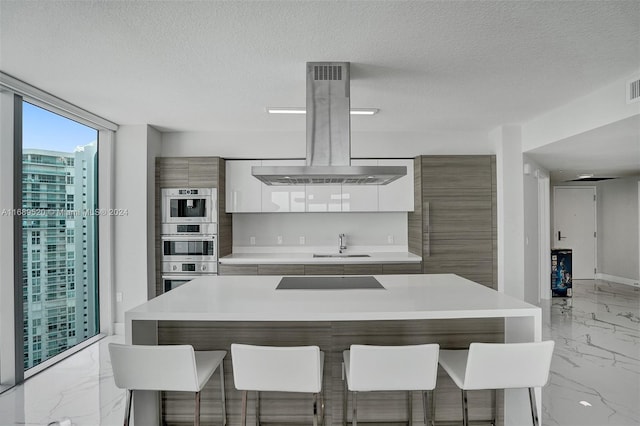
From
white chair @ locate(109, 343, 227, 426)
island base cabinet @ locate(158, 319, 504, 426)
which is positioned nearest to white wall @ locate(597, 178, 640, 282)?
island base cabinet @ locate(158, 319, 504, 426)

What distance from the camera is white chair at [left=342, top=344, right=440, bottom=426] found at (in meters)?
1.77

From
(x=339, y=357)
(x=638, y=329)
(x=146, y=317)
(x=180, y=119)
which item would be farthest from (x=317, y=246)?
(x=638, y=329)

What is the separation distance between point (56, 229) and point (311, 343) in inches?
116

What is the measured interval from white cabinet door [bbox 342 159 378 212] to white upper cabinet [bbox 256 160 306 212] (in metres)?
0.56

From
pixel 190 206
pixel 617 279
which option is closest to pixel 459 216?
pixel 190 206

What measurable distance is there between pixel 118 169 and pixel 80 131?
57cm

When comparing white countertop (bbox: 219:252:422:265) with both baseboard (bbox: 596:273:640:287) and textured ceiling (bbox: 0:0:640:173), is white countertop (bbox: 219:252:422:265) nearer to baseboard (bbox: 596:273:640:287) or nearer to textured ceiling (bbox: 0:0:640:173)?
textured ceiling (bbox: 0:0:640:173)

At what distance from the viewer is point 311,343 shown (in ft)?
7.64

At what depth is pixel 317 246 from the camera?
5.15 metres

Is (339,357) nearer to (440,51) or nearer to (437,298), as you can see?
(437,298)

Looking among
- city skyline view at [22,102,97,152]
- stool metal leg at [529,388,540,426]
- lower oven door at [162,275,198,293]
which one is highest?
city skyline view at [22,102,97,152]

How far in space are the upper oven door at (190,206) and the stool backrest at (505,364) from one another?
3.43m

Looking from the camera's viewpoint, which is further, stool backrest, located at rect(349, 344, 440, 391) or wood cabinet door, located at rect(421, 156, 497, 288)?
wood cabinet door, located at rect(421, 156, 497, 288)

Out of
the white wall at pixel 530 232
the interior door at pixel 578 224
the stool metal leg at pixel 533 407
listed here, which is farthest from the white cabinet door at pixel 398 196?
the interior door at pixel 578 224
